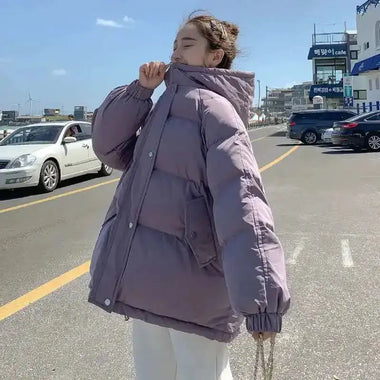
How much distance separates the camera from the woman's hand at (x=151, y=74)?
1.98 meters

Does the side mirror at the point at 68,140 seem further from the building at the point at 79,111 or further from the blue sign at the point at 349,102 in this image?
the blue sign at the point at 349,102

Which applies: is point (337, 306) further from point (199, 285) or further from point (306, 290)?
point (199, 285)

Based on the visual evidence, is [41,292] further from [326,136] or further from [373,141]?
[326,136]

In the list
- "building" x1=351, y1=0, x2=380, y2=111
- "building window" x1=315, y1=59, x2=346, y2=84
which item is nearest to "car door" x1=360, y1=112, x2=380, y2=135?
"building" x1=351, y1=0, x2=380, y2=111

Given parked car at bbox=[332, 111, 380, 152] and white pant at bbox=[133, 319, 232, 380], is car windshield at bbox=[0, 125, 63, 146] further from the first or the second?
parked car at bbox=[332, 111, 380, 152]

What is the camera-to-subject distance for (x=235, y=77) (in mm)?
1933

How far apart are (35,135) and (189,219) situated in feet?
35.6

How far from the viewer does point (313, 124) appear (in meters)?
24.7

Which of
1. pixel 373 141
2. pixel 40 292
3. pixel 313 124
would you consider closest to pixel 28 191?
pixel 40 292

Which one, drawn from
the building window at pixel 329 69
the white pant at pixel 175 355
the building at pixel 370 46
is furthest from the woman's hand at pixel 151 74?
the building window at pixel 329 69

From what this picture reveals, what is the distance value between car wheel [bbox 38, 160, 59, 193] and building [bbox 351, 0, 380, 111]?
2998cm

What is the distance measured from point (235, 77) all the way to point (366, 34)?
142ft

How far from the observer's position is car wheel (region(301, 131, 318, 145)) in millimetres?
24609

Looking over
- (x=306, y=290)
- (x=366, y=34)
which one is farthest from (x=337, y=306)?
(x=366, y=34)
